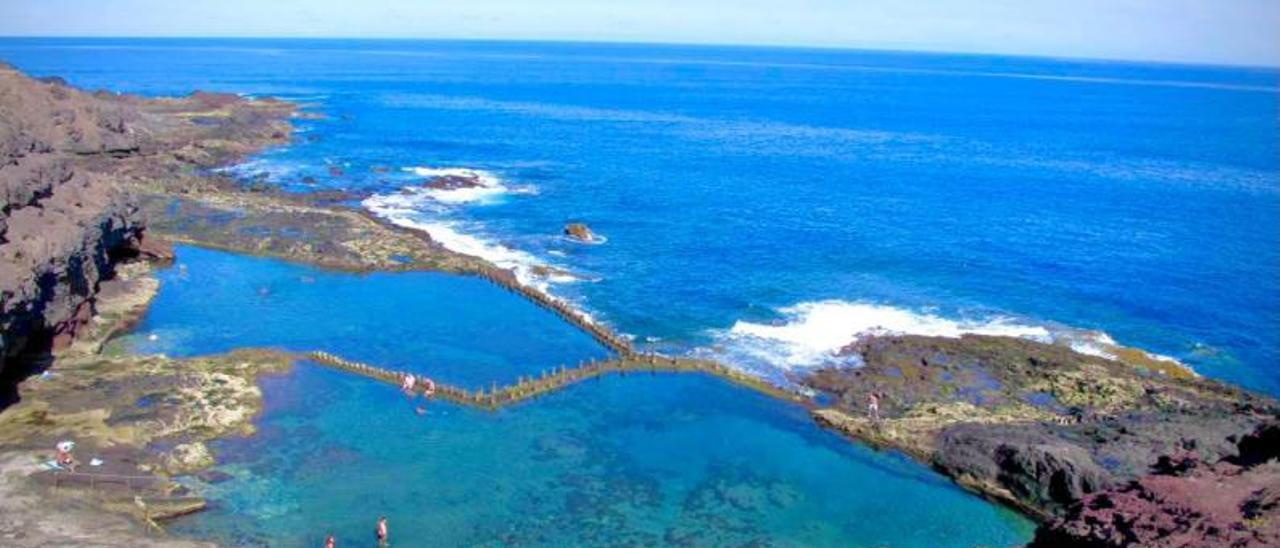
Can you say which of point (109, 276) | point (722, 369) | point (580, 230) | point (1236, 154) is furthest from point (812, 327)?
point (1236, 154)

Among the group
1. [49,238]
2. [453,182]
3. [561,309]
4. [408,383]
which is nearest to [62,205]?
[49,238]

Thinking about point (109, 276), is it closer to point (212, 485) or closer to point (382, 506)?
point (212, 485)

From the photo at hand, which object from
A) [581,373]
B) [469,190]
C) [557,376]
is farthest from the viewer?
[469,190]

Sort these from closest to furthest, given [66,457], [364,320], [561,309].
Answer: [66,457], [364,320], [561,309]

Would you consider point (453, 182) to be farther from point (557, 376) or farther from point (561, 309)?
point (557, 376)

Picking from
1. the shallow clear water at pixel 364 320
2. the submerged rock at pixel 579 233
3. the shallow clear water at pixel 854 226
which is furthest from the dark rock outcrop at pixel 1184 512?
the submerged rock at pixel 579 233

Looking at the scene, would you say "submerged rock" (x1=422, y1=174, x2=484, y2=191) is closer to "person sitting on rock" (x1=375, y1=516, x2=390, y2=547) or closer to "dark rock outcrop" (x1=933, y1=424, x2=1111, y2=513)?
"person sitting on rock" (x1=375, y1=516, x2=390, y2=547)
